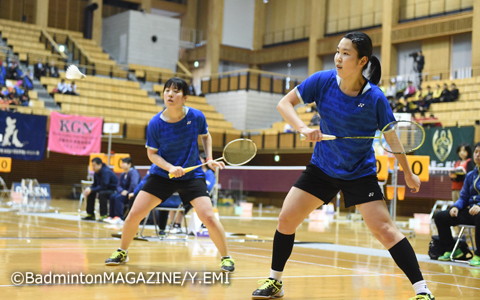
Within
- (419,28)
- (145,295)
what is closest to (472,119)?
(419,28)

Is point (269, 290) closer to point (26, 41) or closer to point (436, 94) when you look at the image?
point (436, 94)

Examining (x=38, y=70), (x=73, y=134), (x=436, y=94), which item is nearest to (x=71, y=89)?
(x=38, y=70)

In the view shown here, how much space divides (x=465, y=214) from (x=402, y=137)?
3422mm

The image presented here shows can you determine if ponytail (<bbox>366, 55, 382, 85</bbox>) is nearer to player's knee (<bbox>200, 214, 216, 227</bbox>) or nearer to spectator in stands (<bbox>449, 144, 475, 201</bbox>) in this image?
player's knee (<bbox>200, 214, 216, 227</bbox>)

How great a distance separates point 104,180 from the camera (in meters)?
13.8

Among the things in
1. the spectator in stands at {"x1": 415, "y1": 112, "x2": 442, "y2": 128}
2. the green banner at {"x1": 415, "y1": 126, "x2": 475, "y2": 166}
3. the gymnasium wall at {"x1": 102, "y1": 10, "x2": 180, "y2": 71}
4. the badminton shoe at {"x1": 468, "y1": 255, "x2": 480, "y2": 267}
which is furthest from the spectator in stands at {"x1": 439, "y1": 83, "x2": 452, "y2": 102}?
the badminton shoe at {"x1": 468, "y1": 255, "x2": 480, "y2": 267}

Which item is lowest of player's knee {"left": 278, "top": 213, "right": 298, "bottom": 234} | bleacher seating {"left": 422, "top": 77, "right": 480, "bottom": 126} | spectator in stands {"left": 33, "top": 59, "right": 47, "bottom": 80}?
player's knee {"left": 278, "top": 213, "right": 298, "bottom": 234}

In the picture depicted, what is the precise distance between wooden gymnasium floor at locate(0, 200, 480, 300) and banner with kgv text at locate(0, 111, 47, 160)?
516 inches

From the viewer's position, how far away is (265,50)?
36.0 meters

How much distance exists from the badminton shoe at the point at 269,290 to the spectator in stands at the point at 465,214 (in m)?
3.63

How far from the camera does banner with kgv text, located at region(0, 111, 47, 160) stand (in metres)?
22.3

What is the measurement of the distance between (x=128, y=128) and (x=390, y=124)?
22762mm

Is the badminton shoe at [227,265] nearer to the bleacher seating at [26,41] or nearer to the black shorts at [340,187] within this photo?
the black shorts at [340,187]

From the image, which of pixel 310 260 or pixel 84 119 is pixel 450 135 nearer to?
pixel 84 119
